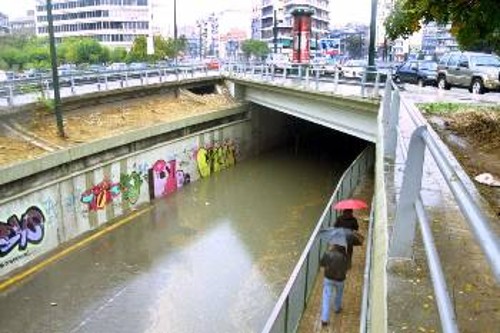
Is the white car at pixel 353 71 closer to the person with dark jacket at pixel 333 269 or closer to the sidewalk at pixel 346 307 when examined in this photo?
the sidewalk at pixel 346 307

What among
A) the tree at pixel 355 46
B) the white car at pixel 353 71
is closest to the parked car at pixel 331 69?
the white car at pixel 353 71

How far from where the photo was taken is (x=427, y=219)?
316 centimetres

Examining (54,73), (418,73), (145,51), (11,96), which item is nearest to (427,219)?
(54,73)

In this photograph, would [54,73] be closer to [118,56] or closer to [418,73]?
[418,73]

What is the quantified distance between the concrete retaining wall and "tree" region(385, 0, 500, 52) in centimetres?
1223

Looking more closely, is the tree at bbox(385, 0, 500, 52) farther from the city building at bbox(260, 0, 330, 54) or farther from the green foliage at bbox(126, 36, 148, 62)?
the city building at bbox(260, 0, 330, 54)

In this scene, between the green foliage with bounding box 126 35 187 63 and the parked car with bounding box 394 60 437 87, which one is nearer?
the parked car with bounding box 394 60 437 87

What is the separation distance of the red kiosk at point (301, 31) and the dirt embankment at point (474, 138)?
2435 centimetres

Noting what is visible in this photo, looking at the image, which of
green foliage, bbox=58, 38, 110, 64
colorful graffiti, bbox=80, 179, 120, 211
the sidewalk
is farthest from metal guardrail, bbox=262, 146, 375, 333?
green foliage, bbox=58, 38, 110, 64

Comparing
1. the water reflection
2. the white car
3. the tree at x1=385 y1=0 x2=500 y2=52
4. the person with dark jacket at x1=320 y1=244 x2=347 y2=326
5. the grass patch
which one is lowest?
the water reflection

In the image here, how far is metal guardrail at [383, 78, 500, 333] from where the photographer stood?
5.44 feet

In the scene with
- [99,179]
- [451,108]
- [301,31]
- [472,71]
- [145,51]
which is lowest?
[99,179]

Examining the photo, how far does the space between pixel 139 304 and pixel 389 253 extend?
39.3ft

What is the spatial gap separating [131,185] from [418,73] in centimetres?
1738
